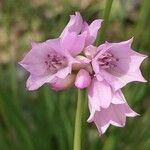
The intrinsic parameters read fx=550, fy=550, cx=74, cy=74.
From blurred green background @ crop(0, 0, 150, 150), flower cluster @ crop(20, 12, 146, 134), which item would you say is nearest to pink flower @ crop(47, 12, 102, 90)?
flower cluster @ crop(20, 12, 146, 134)

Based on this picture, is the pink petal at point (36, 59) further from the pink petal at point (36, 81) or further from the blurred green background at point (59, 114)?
the blurred green background at point (59, 114)

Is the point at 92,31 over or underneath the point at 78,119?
over

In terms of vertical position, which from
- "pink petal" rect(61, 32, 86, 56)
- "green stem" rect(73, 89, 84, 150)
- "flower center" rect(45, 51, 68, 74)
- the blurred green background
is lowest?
the blurred green background

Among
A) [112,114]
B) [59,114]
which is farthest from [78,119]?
[59,114]

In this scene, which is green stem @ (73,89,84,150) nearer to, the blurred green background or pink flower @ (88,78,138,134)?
pink flower @ (88,78,138,134)

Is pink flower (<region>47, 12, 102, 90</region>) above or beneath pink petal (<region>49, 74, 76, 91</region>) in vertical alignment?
above

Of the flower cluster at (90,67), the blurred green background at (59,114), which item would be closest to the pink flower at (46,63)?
the flower cluster at (90,67)

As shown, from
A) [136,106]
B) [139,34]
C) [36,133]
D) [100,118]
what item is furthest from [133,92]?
[100,118]

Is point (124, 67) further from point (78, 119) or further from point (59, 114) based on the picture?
point (59, 114)
